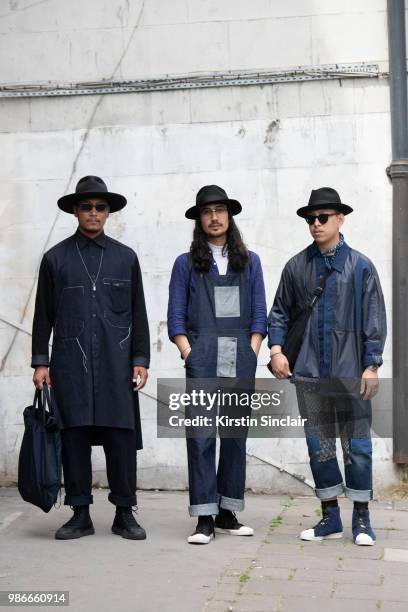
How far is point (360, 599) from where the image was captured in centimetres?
539

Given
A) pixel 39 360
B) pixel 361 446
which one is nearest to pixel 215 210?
pixel 39 360

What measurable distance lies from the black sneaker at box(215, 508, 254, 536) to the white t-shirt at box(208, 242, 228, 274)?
4.70 ft

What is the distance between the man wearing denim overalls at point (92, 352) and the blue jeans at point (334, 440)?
103 cm

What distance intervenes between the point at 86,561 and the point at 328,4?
462 cm

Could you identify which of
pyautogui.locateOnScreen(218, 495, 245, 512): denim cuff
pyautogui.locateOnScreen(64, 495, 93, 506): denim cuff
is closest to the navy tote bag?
pyautogui.locateOnScreen(64, 495, 93, 506): denim cuff

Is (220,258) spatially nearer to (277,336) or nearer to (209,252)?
(209,252)

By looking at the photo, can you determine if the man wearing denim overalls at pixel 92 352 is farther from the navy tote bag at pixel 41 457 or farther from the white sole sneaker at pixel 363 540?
the white sole sneaker at pixel 363 540

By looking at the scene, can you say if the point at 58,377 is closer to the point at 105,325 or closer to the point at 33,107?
the point at 105,325

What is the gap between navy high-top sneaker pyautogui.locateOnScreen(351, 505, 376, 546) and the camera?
6.57 m

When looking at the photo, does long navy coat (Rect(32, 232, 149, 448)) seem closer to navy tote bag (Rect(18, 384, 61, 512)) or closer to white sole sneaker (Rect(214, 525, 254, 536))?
navy tote bag (Rect(18, 384, 61, 512))

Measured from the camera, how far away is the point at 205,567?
5.98 metres

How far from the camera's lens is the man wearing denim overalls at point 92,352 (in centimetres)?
672

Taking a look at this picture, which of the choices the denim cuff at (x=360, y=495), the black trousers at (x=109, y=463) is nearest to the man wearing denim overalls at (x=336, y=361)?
the denim cuff at (x=360, y=495)

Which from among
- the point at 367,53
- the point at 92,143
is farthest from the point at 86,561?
the point at 367,53
